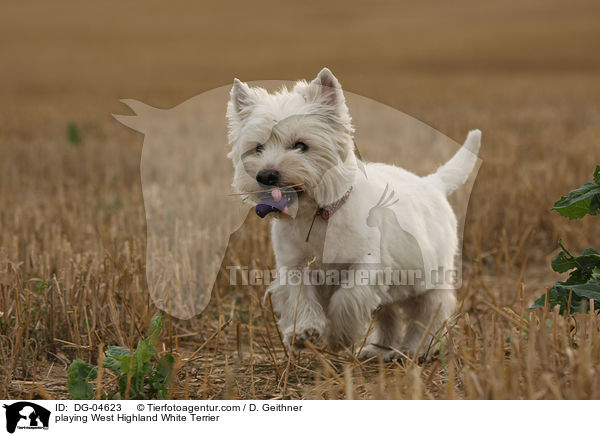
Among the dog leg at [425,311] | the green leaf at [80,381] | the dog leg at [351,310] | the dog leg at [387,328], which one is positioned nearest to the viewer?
the green leaf at [80,381]

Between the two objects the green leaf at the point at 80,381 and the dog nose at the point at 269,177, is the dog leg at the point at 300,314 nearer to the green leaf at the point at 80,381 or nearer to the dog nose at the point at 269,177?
the dog nose at the point at 269,177

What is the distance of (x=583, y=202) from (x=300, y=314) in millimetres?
1446

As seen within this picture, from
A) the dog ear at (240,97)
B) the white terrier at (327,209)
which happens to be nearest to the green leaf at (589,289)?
the white terrier at (327,209)

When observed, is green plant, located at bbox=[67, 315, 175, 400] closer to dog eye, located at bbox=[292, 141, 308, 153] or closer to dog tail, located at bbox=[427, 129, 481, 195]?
dog eye, located at bbox=[292, 141, 308, 153]

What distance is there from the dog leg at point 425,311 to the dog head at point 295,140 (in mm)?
1094

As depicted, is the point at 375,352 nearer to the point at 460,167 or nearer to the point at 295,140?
the point at 460,167

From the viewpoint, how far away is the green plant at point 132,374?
10.0 ft

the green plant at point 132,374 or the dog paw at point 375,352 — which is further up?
the dog paw at point 375,352

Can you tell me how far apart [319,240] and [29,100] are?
16694mm

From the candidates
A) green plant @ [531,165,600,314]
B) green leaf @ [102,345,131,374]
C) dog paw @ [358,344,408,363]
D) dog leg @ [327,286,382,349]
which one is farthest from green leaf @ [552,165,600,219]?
green leaf @ [102,345,131,374]

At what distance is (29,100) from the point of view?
18.2m

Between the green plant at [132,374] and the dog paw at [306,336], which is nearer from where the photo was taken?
the green plant at [132,374]

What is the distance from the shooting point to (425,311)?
415 cm
